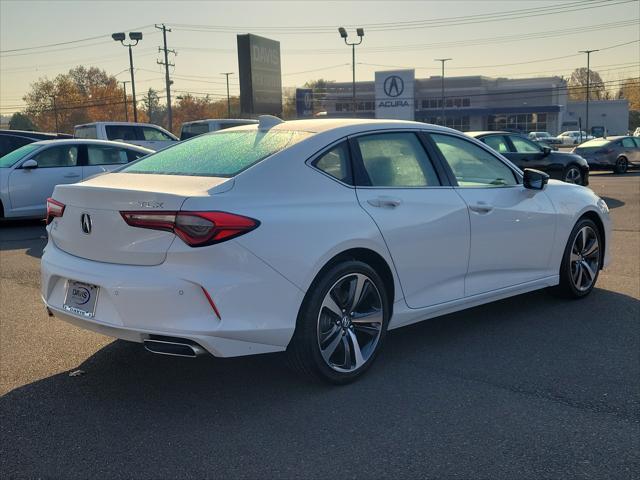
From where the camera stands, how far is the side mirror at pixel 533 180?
5395 mm

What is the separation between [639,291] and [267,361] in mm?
3921

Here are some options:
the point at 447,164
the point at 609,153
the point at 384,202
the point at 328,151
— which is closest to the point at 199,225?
the point at 328,151

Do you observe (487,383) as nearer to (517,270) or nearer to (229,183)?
(517,270)

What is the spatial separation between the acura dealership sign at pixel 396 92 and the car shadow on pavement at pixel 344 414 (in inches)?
2953

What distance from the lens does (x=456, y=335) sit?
514 centimetres

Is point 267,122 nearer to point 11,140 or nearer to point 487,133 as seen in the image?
point 487,133

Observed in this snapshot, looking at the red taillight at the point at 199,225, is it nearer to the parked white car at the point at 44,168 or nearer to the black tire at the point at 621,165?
the parked white car at the point at 44,168

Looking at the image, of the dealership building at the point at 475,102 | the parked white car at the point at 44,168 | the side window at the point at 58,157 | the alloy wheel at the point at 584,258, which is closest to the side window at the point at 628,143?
the parked white car at the point at 44,168

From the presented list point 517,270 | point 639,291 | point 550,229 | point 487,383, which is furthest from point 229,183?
point 639,291

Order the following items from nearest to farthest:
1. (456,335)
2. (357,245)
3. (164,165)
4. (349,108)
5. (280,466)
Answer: (280,466), (357,245), (164,165), (456,335), (349,108)

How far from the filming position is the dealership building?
78.5 m

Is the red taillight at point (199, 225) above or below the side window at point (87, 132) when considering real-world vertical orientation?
below

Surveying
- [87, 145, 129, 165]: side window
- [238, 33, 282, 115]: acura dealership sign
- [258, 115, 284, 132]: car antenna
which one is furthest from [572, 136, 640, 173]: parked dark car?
[258, 115, 284, 132]: car antenna

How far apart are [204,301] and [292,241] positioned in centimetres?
59
